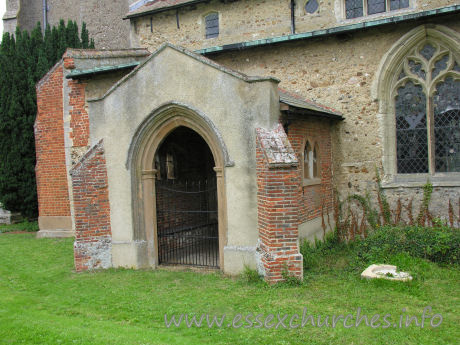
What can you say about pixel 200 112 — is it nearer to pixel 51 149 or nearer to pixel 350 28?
pixel 350 28

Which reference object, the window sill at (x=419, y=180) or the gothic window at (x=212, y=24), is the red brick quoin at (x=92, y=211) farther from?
the gothic window at (x=212, y=24)

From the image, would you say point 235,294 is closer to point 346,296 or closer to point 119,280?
point 346,296

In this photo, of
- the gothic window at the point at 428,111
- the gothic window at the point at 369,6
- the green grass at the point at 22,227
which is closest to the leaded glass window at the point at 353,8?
the gothic window at the point at 369,6

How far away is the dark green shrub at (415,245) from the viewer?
7.58m

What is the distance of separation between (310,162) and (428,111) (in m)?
3.16

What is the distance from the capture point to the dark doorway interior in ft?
30.6

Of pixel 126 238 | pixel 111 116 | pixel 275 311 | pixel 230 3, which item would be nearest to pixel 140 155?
pixel 111 116

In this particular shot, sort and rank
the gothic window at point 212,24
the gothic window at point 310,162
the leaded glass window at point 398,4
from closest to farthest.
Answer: the gothic window at point 310,162 < the leaded glass window at point 398,4 < the gothic window at point 212,24

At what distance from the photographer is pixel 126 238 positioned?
837 centimetres

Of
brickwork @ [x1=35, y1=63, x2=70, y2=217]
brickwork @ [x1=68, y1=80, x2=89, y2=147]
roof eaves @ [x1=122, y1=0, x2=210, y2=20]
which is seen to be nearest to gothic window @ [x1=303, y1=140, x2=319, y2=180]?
brickwork @ [x1=68, y1=80, x2=89, y2=147]

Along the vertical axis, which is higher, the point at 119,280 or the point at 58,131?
the point at 58,131

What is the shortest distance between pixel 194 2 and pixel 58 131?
6344mm

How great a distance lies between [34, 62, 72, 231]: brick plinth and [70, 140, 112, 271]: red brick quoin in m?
4.75

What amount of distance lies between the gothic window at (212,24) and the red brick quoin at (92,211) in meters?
7.33
